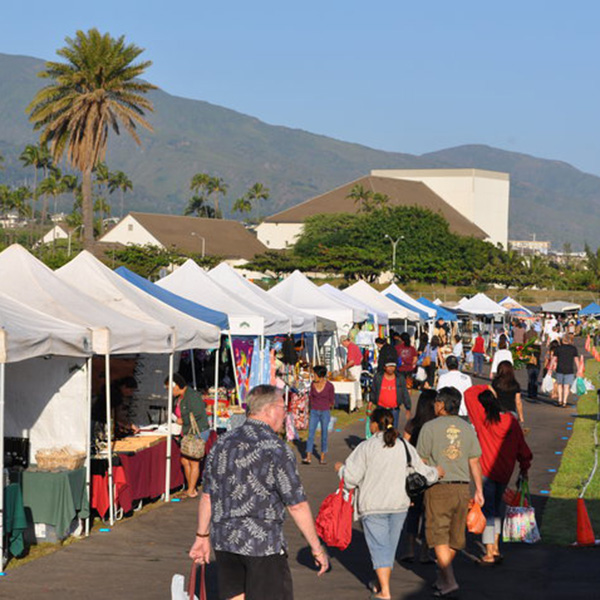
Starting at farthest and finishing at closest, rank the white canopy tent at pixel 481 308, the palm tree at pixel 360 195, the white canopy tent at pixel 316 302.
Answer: the palm tree at pixel 360 195, the white canopy tent at pixel 481 308, the white canopy tent at pixel 316 302

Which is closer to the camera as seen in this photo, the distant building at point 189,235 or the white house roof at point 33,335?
the white house roof at point 33,335

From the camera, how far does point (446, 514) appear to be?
931cm

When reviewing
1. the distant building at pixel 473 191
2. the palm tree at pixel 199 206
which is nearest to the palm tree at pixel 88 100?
the distant building at pixel 473 191

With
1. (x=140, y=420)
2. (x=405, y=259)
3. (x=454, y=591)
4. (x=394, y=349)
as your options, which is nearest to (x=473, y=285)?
(x=405, y=259)

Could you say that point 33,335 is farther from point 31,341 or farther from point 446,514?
point 446,514

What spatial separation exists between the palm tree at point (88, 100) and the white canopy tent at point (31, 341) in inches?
1750

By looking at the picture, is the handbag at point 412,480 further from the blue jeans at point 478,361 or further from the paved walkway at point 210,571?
the blue jeans at point 478,361

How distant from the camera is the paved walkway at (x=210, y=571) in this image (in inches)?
368

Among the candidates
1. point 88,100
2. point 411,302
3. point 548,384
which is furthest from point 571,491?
point 88,100

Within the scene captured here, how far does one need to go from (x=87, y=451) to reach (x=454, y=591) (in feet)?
14.0

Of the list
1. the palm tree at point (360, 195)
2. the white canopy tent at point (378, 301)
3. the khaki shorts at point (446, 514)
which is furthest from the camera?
the palm tree at point (360, 195)

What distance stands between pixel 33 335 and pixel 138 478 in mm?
3084

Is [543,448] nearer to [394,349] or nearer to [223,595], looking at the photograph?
[394,349]

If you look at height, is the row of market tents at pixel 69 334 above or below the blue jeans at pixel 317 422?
above
